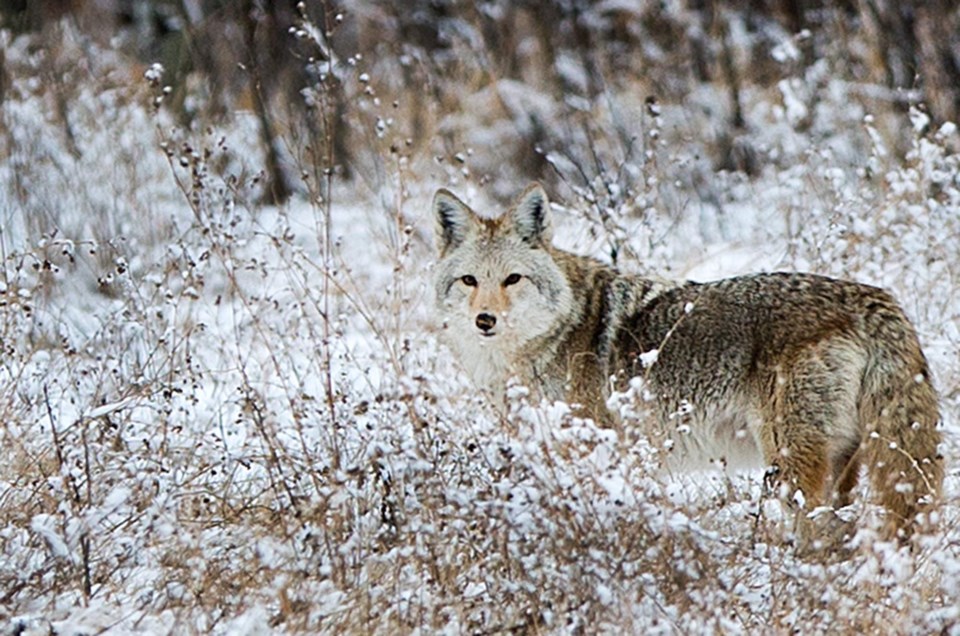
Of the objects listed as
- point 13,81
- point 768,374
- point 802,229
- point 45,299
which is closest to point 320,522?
point 768,374

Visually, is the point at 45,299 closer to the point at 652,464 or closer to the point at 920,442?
the point at 652,464

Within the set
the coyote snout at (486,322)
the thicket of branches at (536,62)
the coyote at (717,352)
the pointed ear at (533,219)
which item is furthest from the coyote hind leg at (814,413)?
the thicket of branches at (536,62)

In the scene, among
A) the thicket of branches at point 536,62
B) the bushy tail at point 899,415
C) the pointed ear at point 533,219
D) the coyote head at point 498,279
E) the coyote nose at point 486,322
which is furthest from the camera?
the thicket of branches at point 536,62

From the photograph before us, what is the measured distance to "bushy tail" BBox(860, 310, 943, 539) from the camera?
4.46 metres

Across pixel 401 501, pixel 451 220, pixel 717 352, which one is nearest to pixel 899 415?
pixel 717 352

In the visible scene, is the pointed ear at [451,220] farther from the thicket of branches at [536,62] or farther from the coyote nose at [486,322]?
the thicket of branches at [536,62]

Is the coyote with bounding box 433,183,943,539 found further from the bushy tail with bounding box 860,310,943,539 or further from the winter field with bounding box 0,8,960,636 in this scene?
the winter field with bounding box 0,8,960,636

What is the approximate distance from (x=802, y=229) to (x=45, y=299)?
4407 mm

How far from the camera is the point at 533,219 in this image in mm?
5668

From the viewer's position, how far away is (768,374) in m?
4.93

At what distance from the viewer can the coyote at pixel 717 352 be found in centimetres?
472

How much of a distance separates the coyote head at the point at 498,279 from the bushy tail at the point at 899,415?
4.49 ft

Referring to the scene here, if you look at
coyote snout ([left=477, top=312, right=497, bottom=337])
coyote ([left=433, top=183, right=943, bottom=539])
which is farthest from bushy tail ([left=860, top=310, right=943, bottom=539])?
coyote snout ([left=477, top=312, right=497, bottom=337])

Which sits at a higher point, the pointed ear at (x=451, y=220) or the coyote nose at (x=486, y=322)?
the pointed ear at (x=451, y=220)
